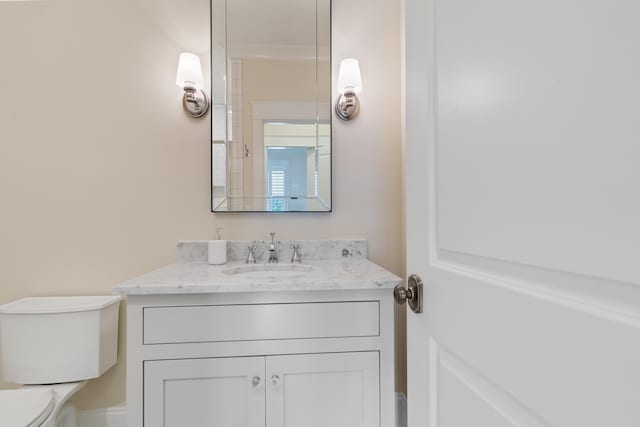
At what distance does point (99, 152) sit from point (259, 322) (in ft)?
3.99

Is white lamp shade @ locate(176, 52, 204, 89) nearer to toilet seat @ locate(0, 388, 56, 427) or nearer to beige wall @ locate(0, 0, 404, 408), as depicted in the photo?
beige wall @ locate(0, 0, 404, 408)

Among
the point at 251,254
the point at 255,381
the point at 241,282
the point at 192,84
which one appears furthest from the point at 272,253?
the point at 192,84

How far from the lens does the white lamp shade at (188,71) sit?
1502 millimetres

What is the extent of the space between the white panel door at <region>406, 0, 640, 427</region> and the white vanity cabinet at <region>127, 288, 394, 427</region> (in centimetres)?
47

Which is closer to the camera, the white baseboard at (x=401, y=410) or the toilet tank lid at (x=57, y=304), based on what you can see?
the toilet tank lid at (x=57, y=304)

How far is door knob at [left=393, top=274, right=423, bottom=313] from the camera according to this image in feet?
2.11

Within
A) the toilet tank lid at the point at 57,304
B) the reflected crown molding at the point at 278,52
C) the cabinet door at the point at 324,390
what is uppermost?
the reflected crown molding at the point at 278,52

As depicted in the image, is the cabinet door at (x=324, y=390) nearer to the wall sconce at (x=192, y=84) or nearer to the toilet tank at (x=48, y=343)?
the toilet tank at (x=48, y=343)

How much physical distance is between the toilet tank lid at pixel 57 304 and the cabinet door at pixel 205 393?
51 cm

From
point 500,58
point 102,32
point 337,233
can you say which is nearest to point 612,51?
point 500,58

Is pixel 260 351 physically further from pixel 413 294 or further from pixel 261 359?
pixel 413 294

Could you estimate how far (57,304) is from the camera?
1.34 meters

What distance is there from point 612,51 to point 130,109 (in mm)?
1783

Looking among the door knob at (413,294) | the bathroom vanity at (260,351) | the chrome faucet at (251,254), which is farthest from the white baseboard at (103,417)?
the door knob at (413,294)
